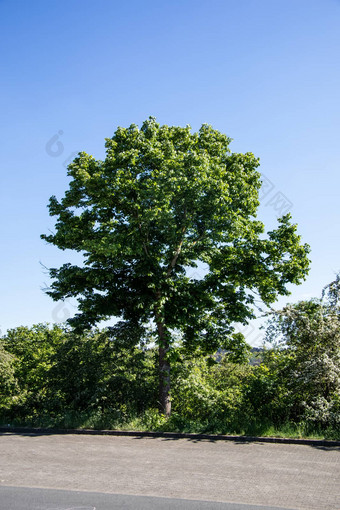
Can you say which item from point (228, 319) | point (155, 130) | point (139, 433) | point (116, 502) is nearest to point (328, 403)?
point (228, 319)

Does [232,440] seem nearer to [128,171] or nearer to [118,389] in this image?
[118,389]

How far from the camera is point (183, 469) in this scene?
829 cm

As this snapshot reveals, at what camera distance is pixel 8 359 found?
1619cm

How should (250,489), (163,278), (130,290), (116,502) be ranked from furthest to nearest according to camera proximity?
1. (130,290)
2. (163,278)
3. (250,489)
4. (116,502)

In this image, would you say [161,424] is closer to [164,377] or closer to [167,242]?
[164,377]

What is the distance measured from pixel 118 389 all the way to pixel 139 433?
280cm

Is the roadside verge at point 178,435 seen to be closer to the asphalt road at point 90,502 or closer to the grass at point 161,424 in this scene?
the grass at point 161,424

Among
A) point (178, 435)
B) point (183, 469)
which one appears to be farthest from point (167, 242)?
point (183, 469)

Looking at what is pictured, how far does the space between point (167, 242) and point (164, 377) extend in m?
5.03

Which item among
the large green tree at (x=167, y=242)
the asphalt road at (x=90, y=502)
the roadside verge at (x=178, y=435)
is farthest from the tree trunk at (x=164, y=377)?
the asphalt road at (x=90, y=502)

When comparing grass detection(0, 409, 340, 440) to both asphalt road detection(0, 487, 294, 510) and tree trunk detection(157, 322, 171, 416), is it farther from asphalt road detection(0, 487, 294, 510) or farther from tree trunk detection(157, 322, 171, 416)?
asphalt road detection(0, 487, 294, 510)

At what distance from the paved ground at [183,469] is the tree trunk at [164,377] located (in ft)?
8.78

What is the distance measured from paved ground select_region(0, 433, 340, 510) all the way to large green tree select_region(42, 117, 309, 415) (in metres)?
4.15

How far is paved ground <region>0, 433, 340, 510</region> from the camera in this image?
22.1 ft
